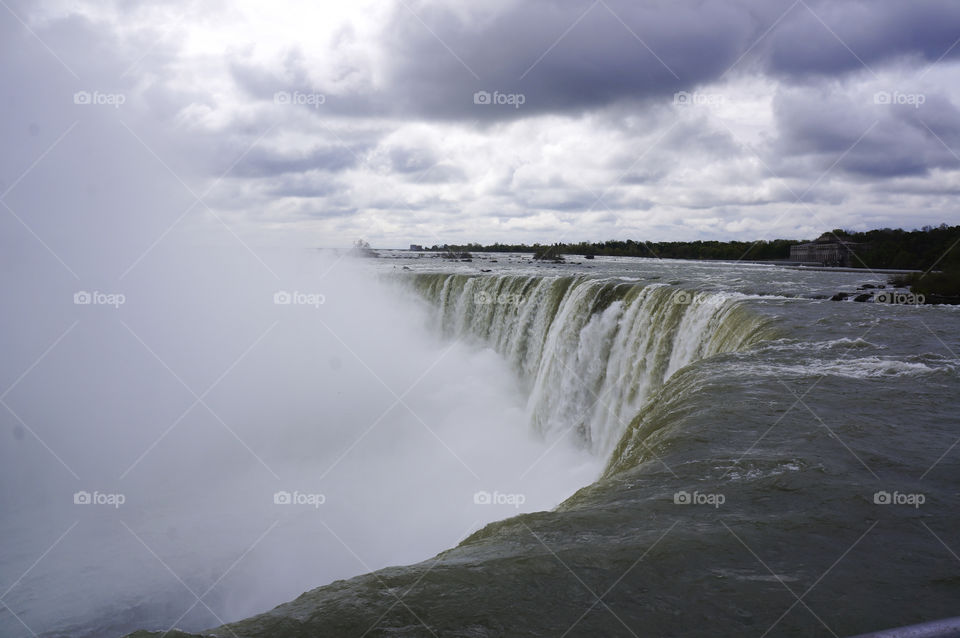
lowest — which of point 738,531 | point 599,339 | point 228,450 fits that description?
point 228,450

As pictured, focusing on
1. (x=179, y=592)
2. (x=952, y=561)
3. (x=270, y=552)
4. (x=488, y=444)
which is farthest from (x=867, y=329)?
(x=179, y=592)

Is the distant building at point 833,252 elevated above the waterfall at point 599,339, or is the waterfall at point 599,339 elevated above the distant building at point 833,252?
the distant building at point 833,252

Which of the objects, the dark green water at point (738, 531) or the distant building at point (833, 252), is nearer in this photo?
the dark green water at point (738, 531)

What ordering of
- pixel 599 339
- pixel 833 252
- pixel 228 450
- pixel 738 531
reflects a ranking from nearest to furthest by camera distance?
pixel 738 531 → pixel 599 339 → pixel 228 450 → pixel 833 252

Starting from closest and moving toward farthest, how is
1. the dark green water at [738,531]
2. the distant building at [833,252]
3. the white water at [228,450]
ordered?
the dark green water at [738,531] < the white water at [228,450] < the distant building at [833,252]

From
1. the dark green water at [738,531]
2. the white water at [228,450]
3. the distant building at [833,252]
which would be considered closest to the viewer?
the dark green water at [738,531]

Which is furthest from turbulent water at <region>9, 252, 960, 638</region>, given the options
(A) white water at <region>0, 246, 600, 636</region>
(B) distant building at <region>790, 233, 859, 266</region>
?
(B) distant building at <region>790, 233, 859, 266</region>

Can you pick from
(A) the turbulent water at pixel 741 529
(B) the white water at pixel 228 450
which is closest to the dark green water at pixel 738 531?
(A) the turbulent water at pixel 741 529

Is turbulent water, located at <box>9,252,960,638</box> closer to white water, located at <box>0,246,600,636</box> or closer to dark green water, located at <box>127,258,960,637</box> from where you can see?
dark green water, located at <box>127,258,960,637</box>

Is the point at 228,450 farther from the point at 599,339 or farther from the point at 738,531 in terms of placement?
the point at 738,531

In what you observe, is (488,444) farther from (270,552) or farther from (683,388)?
(683,388)

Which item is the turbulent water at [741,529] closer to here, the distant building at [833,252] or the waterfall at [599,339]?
the waterfall at [599,339]

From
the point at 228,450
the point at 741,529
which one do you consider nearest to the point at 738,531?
the point at 741,529
